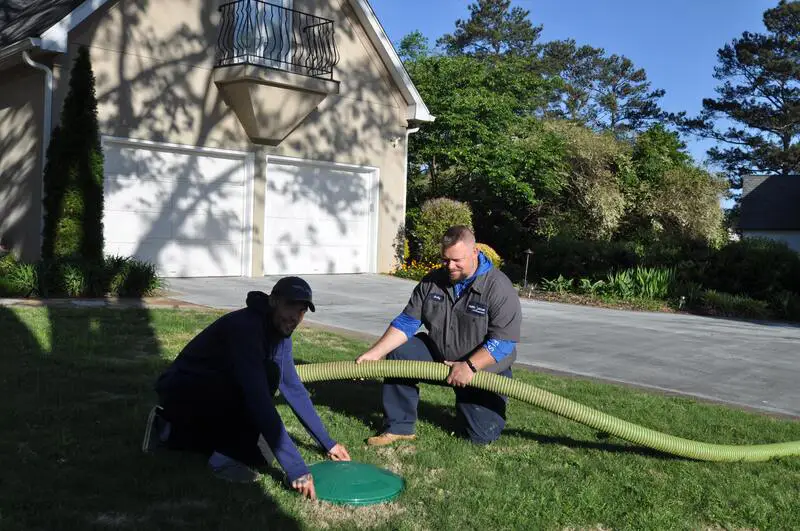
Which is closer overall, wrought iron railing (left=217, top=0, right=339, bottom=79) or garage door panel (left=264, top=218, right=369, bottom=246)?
wrought iron railing (left=217, top=0, right=339, bottom=79)

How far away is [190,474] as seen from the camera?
4090 mm

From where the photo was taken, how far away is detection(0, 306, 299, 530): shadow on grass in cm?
355

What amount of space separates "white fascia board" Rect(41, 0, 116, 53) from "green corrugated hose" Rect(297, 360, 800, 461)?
9.50m

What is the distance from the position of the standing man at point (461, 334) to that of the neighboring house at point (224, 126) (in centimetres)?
944

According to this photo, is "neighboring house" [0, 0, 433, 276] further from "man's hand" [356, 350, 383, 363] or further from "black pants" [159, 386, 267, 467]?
"black pants" [159, 386, 267, 467]

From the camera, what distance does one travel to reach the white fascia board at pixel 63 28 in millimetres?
11953

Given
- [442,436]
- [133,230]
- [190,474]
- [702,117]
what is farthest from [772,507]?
[702,117]

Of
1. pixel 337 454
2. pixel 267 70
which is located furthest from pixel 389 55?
pixel 337 454

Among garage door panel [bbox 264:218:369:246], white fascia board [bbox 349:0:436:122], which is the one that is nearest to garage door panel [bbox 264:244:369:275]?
garage door panel [bbox 264:218:369:246]

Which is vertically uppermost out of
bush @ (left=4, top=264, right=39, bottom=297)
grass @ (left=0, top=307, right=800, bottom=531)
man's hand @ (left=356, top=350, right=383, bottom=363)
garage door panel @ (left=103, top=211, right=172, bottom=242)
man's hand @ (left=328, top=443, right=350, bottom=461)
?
garage door panel @ (left=103, top=211, right=172, bottom=242)

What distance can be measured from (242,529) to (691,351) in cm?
717

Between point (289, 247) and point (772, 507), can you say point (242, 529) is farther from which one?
point (289, 247)

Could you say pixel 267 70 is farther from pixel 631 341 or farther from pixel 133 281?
pixel 631 341

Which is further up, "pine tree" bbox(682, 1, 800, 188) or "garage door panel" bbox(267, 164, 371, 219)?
"pine tree" bbox(682, 1, 800, 188)
